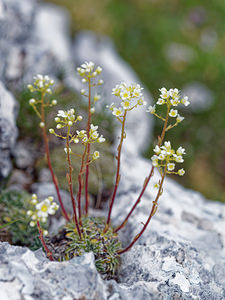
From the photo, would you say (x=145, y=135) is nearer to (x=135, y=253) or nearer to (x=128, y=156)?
(x=128, y=156)

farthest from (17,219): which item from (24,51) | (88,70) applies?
(24,51)

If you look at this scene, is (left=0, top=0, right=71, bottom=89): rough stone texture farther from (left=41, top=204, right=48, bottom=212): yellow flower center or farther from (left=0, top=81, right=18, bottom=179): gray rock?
(left=41, top=204, right=48, bottom=212): yellow flower center

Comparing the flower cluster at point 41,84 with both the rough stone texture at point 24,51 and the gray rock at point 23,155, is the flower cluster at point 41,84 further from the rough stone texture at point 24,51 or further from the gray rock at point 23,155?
the rough stone texture at point 24,51

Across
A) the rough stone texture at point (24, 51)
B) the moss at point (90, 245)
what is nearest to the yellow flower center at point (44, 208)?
the moss at point (90, 245)

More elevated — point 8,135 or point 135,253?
point 8,135

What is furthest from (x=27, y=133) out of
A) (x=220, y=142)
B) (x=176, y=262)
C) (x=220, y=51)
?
(x=220, y=51)

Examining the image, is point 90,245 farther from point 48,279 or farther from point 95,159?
point 95,159

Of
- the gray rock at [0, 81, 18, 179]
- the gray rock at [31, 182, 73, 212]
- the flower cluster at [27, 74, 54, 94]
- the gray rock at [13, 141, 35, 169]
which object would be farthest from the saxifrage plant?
the gray rock at [13, 141, 35, 169]

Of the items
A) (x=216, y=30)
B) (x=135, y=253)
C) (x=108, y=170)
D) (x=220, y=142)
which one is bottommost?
(x=220, y=142)
